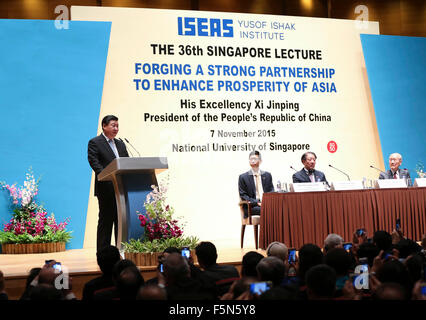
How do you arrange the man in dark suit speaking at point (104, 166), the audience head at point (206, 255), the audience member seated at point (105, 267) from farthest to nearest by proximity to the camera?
the man in dark suit speaking at point (104, 166), the audience head at point (206, 255), the audience member seated at point (105, 267)

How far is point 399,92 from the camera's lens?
8.76 m

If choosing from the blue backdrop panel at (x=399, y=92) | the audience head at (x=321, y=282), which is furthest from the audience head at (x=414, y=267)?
the blue backdrop panel at (x=399, y=92)

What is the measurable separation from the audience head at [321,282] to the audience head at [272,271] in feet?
1.10

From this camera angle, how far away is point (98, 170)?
5488 millimetres

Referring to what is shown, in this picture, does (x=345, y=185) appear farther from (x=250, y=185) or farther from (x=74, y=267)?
(x=74, y=267)

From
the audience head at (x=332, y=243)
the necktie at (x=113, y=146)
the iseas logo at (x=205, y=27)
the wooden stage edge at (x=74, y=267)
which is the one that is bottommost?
the wooden stage edge at (x=74, y=267)

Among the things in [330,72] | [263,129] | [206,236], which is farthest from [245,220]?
[330,72]

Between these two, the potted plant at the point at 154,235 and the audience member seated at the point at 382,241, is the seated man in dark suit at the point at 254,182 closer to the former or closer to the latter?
the potted plant at the point at 154,235

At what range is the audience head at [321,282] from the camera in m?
2.25

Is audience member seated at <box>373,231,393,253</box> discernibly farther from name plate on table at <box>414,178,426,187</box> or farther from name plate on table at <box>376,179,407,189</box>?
name plate on table at <box>414,178,426,187</box>

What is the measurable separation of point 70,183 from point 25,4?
362 centimetres

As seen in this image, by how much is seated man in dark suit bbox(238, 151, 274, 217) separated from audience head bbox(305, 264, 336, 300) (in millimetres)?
4365

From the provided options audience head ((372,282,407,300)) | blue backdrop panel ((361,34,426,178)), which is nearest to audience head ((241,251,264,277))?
audience head ((372,282,407,300))

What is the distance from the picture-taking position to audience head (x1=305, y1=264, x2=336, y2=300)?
7.38 ft
